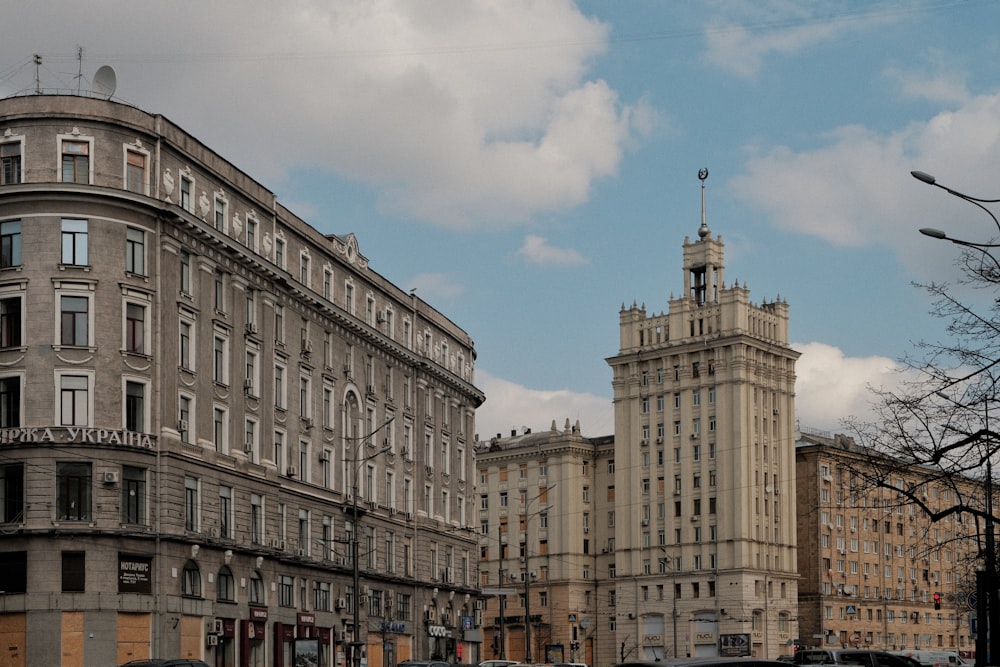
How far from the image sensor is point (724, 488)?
128 meters

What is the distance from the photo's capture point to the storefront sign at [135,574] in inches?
2302

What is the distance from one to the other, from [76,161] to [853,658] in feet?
119

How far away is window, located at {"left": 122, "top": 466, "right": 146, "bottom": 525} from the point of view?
194ft

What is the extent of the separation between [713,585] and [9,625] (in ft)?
267

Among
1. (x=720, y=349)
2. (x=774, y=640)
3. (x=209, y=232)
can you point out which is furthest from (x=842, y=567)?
(x=209, y=232)

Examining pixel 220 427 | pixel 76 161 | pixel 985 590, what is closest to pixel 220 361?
pixel 220 427

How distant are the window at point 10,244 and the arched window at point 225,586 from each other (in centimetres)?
1623

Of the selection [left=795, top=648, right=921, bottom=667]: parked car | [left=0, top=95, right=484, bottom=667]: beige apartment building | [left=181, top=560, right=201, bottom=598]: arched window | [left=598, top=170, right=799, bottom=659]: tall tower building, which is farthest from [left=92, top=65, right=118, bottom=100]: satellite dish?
[left=598, top=170, right=799, bottom=659]: tall tower building

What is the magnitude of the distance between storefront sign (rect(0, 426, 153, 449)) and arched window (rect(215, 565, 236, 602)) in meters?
9.30

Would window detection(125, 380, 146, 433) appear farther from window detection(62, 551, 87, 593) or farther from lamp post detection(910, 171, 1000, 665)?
lamp post detection(910, 171, 1000, 665)

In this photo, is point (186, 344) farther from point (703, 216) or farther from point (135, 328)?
point (703, 216)

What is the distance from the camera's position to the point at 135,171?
202 feet

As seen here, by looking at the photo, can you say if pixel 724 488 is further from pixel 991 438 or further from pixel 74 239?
pixel 991 438

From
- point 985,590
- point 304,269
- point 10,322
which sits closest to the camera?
point 985,590
